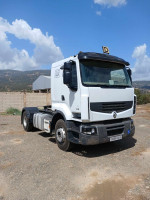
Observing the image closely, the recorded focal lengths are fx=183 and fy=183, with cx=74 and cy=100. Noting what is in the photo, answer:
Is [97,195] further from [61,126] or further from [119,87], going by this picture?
[119,87]

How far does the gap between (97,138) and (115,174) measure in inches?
41.0

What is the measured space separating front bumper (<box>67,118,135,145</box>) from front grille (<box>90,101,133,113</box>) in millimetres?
378

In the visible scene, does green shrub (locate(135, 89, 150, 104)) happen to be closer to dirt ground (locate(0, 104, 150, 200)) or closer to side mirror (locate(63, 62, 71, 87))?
dirt ground (locate(0, 104, 150, 200))

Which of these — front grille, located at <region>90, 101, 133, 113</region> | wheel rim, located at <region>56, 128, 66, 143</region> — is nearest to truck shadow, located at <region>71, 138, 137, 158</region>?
wheel rim, located at <region>56, 128, 66, 143</region>

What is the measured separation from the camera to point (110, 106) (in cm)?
520

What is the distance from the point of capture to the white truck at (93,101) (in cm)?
489

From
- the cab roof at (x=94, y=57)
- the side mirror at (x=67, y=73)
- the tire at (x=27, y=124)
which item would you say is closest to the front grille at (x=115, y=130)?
the side mirror at (x=67, y=73)

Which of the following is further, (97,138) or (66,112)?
(66,112)

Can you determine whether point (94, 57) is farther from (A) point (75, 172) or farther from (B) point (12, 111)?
(B) point (12, 111)

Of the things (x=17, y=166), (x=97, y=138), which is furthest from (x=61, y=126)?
(x=17, y=166)

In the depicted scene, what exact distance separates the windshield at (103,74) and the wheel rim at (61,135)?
1.75m

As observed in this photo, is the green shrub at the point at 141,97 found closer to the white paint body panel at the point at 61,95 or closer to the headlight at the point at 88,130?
the white paint body panel at the point at 61,95

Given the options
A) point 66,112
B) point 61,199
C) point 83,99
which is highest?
point 83,99

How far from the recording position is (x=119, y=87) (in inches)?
215
